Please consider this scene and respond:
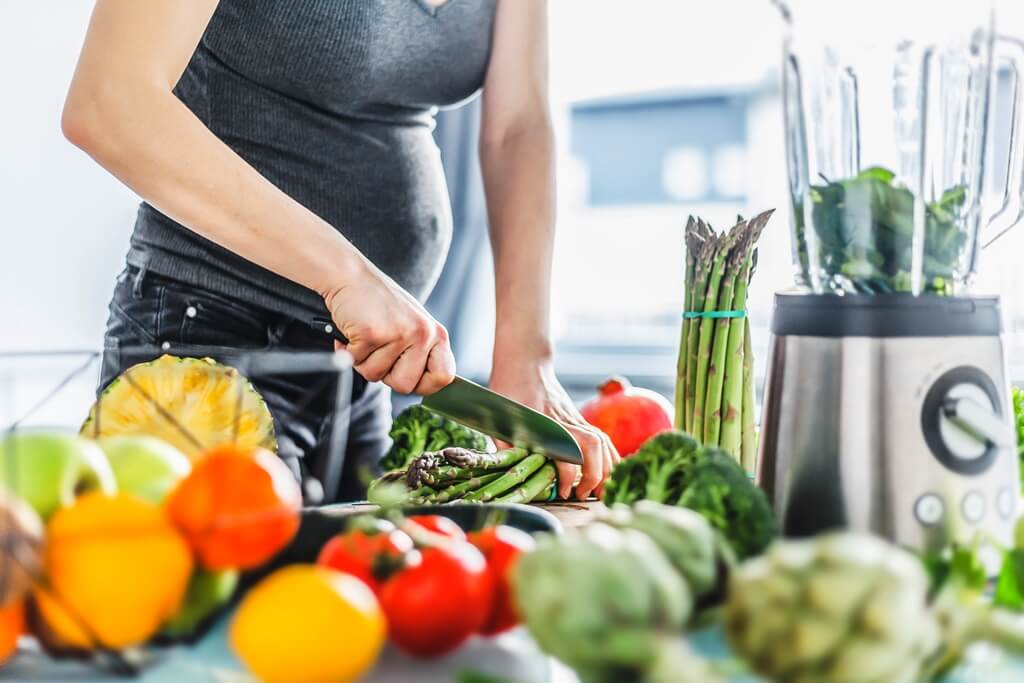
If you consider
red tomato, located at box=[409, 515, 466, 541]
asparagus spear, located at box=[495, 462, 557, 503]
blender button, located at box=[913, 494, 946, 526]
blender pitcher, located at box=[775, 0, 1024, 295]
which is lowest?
asparagus spear, located at box=[495, 462, 557, 503]

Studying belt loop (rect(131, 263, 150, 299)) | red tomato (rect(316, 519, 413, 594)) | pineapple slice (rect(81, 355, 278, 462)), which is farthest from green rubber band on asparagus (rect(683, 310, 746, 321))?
belt loop (rect(131, 263, 150, 299))

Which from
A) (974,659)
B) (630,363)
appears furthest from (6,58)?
(974,659)

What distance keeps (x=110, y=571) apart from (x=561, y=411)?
2.77 ft

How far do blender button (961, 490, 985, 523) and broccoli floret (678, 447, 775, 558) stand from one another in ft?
0.50

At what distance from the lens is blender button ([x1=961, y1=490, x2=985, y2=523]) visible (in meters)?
0.74

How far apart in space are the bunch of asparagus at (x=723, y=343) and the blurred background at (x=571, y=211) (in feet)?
3.61

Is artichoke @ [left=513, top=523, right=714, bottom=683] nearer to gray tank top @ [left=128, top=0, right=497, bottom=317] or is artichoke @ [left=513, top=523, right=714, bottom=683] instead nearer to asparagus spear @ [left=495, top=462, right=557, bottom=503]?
asparagus spear @ [left=495, top=462, right=557, bottom=503]

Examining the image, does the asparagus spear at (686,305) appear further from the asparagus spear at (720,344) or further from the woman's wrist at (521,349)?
the woman's wrist at (521,349)

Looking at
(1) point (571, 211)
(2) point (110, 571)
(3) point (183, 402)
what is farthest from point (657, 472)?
(1) point (571, 211)

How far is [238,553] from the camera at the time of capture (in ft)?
1.84

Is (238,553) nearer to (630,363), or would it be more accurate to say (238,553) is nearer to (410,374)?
(410,374)

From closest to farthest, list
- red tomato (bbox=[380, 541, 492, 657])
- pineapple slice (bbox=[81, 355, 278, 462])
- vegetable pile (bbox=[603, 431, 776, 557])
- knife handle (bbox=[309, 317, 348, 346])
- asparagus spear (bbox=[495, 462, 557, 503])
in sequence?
red tomato (bbox=[380, 541, 492, 657]), vegetable pile (bbox=[603, 431, 776, 557]), pineapple slice (bbox=[81, 355, 278, 462]), asparagus spear (bbox=[495, 462, 557, 503]), knife handle (bbox=[309, 317, 348, 346])

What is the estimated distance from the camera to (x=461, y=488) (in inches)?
43.5

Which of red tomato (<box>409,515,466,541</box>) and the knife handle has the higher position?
the knife handle
